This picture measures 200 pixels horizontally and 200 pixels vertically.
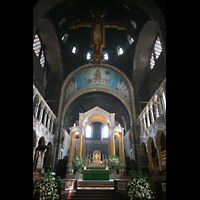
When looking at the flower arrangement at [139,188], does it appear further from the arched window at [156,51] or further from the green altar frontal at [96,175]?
the arched window at [156,51]

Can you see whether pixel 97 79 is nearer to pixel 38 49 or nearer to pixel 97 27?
pixel 38 49

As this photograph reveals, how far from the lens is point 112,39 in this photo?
21.8 m

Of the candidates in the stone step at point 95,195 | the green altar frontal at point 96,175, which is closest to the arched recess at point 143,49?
the green altar frontal at point 96,175

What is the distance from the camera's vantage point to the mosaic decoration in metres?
21.6

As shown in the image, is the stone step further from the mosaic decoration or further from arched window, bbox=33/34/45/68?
the mosaic decoration

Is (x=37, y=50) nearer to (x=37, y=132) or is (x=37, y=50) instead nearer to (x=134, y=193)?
(x=37, y=132)

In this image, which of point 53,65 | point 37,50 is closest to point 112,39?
point 53,65

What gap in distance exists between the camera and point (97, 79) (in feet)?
72.7

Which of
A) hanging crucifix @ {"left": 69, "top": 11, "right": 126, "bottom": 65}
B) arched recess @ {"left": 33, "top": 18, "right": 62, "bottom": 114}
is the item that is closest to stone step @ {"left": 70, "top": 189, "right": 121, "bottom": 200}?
hanging crucifix @ {"left": 69, "top": 11, "right": 126, "bottom": 65}

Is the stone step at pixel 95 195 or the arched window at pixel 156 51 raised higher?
the arched window at pixel 156 51

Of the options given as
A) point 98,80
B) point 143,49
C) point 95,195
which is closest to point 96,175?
point 95,195

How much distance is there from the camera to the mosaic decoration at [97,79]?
21578 millimetres

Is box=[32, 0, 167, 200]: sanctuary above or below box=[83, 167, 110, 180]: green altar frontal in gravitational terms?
above

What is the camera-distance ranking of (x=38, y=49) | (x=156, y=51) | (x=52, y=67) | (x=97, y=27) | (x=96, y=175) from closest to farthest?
(x=97, y=27)
(x=96, y=175)
(x=38, y=49)
(x=156, y=51)
(x=52, y=67)
